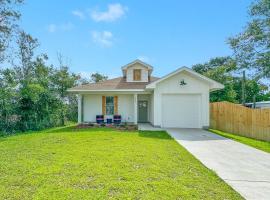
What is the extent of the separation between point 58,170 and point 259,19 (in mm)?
17077

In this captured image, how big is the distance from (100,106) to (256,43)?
12.9 meters

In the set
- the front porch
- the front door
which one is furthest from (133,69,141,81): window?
the front door

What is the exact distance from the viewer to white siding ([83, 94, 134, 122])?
19.6m

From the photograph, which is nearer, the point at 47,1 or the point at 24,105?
the point at 47,1

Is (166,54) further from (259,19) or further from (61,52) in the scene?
(61,52)

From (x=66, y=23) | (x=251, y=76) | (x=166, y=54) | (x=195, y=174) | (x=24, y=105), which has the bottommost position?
(x=195, y=174)

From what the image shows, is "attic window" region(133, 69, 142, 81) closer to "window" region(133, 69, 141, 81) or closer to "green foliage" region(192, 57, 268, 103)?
"window" region(133, 69, 141, 81)

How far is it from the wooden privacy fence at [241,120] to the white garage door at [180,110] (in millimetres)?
1974

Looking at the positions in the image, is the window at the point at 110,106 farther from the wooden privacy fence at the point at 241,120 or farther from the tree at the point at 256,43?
the tree at the point at 256,43

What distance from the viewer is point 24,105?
1661 centimetres

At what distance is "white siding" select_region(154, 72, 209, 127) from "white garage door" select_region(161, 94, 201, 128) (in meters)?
0.33

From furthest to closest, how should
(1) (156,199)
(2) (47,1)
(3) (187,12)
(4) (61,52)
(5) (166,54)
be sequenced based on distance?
(4) (61,52)
(5) (166,54)
(3) (187,12)
(2) (47,1)
(1) (156,199)

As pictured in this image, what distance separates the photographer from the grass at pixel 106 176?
425 centimetres

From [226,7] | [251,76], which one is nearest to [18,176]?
[226,7]
